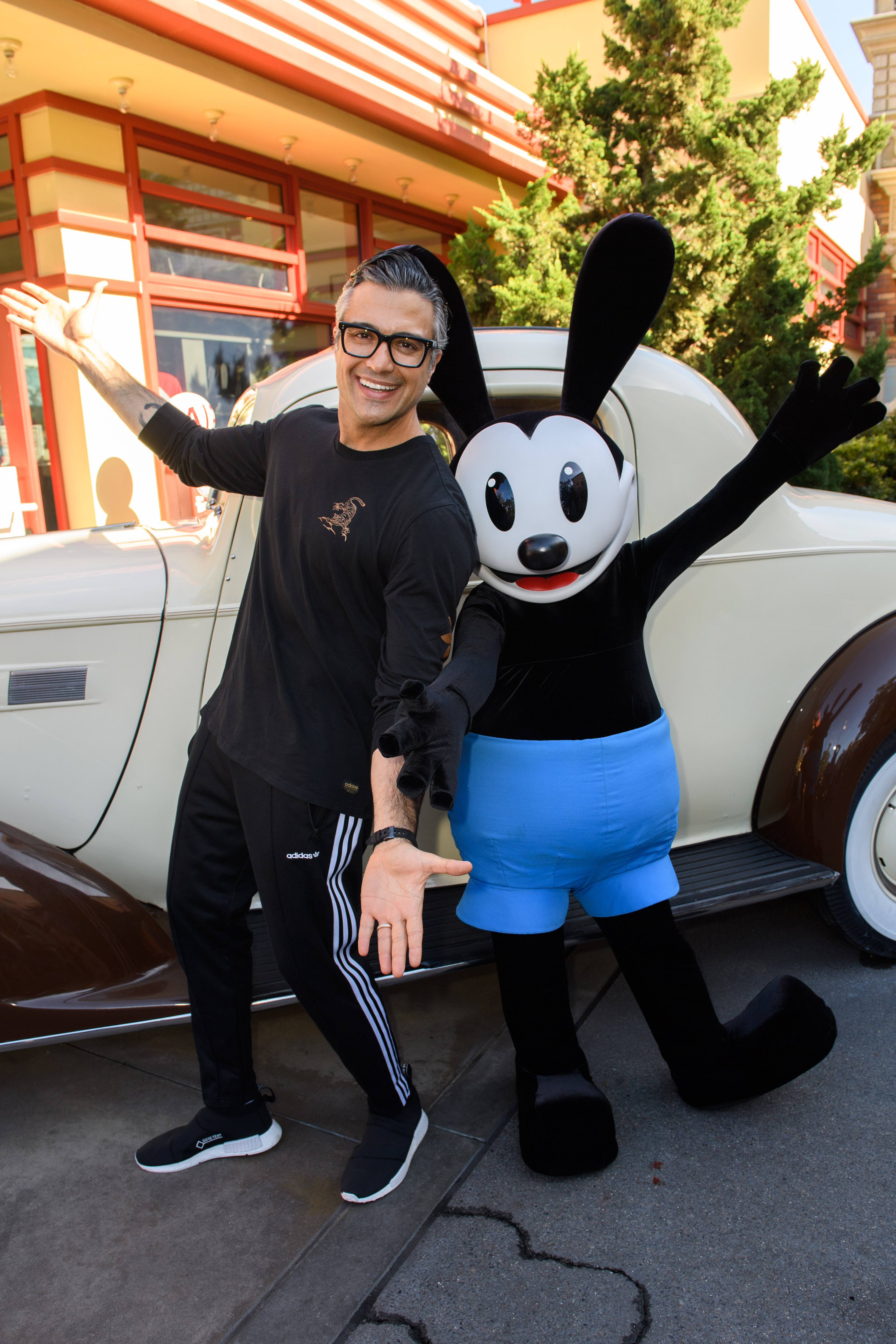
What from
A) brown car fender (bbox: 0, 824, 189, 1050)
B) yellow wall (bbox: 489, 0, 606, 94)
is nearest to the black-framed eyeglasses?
brown car fender (bbox: 0, 824, 189, 1050)

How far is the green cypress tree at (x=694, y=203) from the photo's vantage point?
20.4ft

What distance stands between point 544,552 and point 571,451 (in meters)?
0.22

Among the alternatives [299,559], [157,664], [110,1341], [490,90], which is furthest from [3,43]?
[110,1341]

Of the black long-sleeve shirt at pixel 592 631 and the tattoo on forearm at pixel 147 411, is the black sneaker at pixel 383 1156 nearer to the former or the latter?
the black long-sleeve shirt at pixel 592 631

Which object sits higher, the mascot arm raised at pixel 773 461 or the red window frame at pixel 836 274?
the red window frame at pixel 836 274

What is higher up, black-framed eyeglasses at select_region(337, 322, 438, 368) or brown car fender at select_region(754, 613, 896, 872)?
black-framed eyeglasses at select_region(337, 322, 438, 368)

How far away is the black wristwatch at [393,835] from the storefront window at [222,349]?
594 centimetres

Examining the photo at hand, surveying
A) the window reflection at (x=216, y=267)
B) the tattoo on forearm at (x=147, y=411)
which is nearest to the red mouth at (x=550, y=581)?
the tattoo on forearm at (x=147, y=411)

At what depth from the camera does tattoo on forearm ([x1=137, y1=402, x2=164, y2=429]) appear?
7.27ft

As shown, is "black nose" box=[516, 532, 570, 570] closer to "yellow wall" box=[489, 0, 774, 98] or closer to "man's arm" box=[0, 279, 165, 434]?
"man's arm" box=[0, 279, 165, 434]

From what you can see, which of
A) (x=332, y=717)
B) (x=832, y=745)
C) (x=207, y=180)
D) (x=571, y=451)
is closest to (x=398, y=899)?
(x=332, y=717)

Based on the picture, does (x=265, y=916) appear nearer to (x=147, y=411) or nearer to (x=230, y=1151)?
(x=230, y=1151)

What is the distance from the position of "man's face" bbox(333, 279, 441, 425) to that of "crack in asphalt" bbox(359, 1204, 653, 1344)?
1.62 metres

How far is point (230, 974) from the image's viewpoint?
81.6 inches
